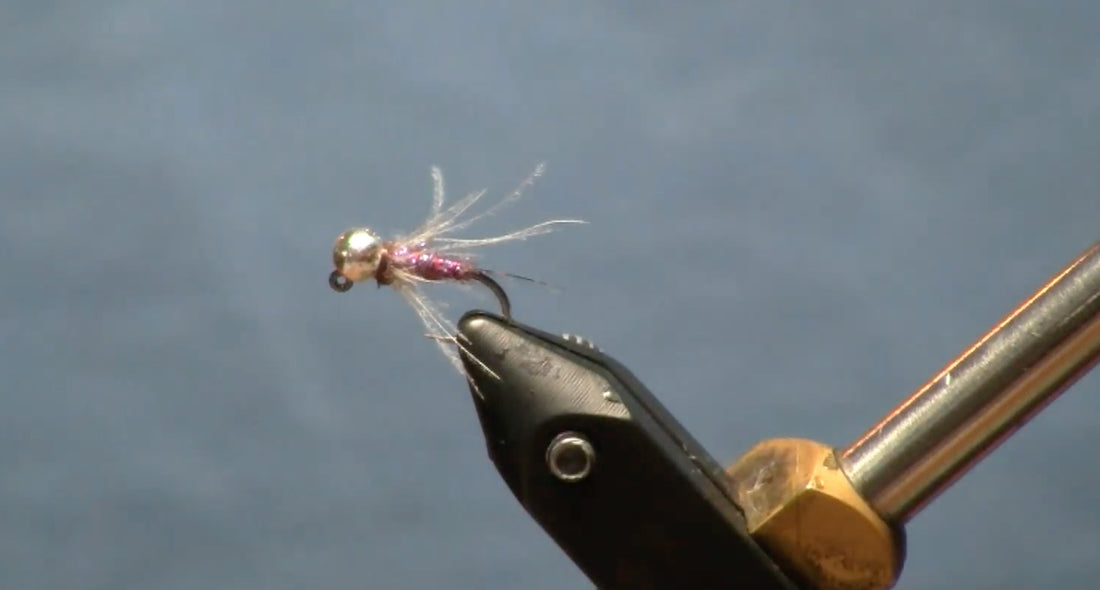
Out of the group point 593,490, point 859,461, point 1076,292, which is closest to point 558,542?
point 593,490

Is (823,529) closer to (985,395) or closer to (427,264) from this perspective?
(985,395)

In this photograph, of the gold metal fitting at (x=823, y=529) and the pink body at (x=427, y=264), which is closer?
the gold metal fitting at (x=823, y=529)

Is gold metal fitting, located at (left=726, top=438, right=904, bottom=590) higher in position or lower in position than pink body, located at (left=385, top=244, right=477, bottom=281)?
lower

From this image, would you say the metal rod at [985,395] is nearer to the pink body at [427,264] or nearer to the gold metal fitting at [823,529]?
the gold metal fitting at [823,529]

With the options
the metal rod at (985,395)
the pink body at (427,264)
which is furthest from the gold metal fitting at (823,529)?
the pink body at (427,264)

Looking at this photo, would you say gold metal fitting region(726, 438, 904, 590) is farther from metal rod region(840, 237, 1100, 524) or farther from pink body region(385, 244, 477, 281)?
pink body region(385, 244, 477, 281)

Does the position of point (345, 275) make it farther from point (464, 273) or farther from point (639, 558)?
point (639, 558)

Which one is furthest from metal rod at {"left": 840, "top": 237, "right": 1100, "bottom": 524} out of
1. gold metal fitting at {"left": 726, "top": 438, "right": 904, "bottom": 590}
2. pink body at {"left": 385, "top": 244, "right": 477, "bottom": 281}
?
pink body at {"left": 385, "top": 244, "right": 477, "bottom": 281}

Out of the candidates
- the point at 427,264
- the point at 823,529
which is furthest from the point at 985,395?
the point at 427,264
